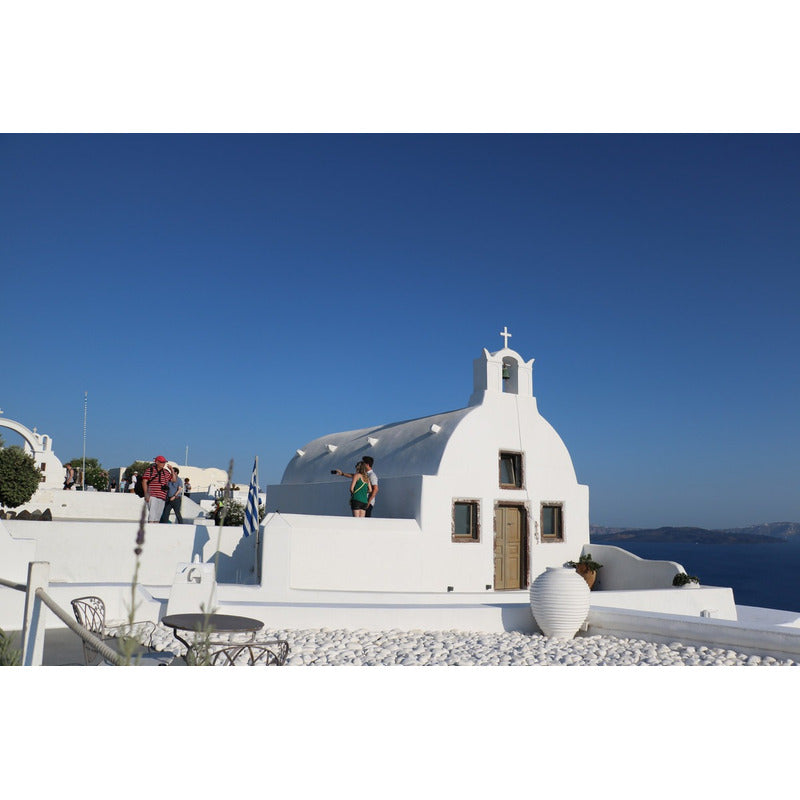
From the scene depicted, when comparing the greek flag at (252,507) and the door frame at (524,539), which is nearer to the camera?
the greek flag at (252,507)

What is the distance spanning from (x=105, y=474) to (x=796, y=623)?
4752 cm

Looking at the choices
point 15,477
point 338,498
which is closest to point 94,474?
point 15,477

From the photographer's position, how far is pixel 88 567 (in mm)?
12461

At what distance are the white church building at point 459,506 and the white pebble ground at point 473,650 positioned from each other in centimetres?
275

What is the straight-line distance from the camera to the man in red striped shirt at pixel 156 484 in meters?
12.9

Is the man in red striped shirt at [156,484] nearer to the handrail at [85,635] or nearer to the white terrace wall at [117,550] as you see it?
the white terrace wall at [117,550]

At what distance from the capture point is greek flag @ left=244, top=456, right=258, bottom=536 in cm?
1228

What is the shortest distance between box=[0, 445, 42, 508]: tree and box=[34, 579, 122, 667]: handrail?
80.3 ft

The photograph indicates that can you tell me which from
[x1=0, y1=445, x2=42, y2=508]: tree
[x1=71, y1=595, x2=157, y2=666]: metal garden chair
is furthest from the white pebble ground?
[x1=0, y1=445, x2=42, y2=508]: tree

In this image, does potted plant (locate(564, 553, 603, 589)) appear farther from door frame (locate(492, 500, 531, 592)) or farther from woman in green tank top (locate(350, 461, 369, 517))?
woman in green tank top (locate(350, 461, 369, 517))

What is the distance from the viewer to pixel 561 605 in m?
9.45

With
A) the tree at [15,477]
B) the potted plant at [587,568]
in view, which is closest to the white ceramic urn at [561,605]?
the potted plant at [587,568]

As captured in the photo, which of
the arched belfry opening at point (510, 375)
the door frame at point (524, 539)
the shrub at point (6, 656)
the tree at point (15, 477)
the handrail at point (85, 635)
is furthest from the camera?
the tree at point (15, 477)
